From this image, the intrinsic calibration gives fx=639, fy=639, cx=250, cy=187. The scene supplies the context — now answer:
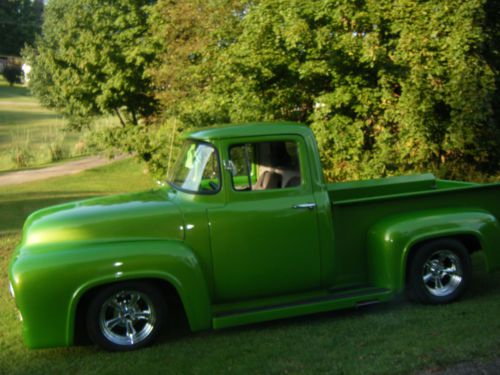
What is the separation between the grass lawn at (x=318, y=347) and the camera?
480 centimetres

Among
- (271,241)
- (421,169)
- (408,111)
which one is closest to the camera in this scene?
(271,241)

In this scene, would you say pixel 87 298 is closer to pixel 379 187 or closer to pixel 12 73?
pixel 379 187

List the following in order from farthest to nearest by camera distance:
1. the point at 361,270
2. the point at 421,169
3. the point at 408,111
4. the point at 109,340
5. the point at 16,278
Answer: the point at 421,169 < the point at 408,111 < the point at 361,270 < the point at 109,340 < the point at 16,278

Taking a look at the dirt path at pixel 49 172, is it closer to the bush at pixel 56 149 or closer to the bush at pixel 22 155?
the bush at pixel 56 149

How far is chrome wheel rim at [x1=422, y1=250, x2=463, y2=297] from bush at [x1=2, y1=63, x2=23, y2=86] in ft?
244

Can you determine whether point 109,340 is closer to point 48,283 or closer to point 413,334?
point 48,283

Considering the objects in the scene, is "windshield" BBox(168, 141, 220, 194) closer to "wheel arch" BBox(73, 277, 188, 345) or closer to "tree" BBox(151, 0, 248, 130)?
"wheel arch" BBox(73, 277, 188, 345)

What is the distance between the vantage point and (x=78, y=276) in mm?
4941

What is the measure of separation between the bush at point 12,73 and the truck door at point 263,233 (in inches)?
2914

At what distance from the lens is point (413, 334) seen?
5.34m

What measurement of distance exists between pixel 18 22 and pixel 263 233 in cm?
6664

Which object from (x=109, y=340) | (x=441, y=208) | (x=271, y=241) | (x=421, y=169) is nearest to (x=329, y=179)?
(x=421, y=169)

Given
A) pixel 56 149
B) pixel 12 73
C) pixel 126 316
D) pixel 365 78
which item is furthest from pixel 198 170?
pixel 12 73

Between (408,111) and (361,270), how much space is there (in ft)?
16.9
